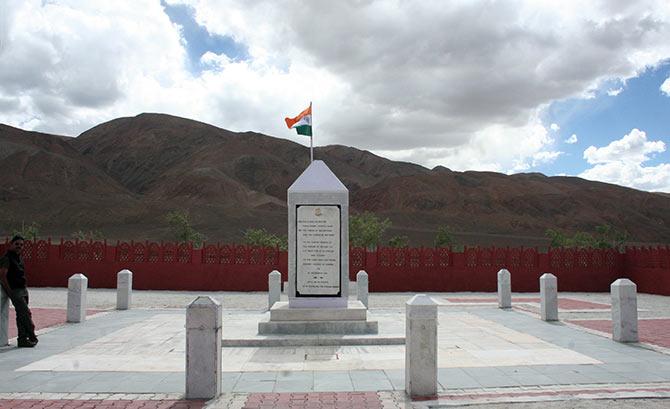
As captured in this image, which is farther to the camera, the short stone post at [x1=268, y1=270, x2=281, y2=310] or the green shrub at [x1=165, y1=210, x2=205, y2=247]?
the green shrub at [x1=165, y1=210, x2=205, y2=247]

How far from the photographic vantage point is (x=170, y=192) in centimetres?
11581

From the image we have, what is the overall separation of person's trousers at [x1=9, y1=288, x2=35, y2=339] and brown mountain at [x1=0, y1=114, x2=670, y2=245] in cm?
7116

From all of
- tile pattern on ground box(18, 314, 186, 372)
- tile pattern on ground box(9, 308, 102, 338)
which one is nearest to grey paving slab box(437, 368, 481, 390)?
tile pattern on ground box(18, 314, 186, 372)

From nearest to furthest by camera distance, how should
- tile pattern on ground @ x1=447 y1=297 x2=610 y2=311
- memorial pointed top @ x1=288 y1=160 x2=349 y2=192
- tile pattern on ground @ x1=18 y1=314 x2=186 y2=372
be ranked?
tile pattern on ground @ x1=18 y1=314 x2=186 y2=372
memorial pointed top @ x1=288 y1=160 x2=349 y2=192
tile pattern on ground @ x1=447 y1=297 x2=610 y2=311

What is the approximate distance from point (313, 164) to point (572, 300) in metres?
12.3

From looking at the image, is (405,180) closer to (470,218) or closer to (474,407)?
(470,218)

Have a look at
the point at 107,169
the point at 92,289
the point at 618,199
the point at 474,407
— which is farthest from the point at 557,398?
the point at 107,169

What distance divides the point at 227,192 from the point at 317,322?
104 m

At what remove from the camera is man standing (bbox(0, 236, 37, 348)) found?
9.34 m

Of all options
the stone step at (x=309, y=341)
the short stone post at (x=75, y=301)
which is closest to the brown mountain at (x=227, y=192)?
the short stone post at (x=75, y=301)

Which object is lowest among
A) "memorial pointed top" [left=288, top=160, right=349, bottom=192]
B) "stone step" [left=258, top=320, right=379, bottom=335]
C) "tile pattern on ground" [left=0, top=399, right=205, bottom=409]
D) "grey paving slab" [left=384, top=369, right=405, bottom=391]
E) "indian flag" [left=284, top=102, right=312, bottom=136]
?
"grey paving slab" [left=384, top=369, right=405, bottom=391]

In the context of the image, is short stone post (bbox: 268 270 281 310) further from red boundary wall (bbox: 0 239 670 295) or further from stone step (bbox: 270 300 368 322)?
red boundary wall (bbox: 0 239 670 295)

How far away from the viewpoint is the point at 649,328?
12.2 metres

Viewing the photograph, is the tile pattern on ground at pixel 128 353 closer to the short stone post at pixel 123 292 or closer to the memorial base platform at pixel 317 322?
the memorial base platform at pixel 317 322
